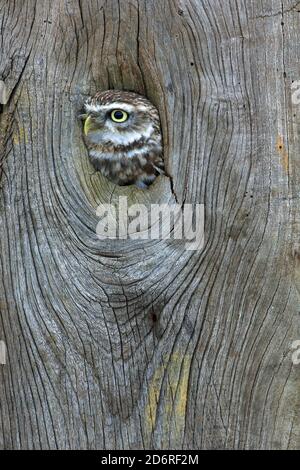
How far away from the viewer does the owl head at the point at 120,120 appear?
2.50 metres

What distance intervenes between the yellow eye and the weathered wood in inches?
9.1

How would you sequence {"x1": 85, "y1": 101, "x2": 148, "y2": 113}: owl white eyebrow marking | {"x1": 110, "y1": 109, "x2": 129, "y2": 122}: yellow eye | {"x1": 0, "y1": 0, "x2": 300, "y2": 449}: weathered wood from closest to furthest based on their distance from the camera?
{"x1": 0, "y1": 0, "x2": 300, "y2": 449}: weathered wood < {"x1": 85, "y1": 101, "x2": 148, "y2": 113}: owl white eyebrow marking < {"x1": 110, "y1": 109, "x2": 129, "y2": 122}: yellow eye

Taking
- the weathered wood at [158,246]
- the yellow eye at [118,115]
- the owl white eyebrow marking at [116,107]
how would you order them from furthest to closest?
the yellow eye at [118,115], the owl white eyebrow marking at [116,107], the weathered wood at [158,246]

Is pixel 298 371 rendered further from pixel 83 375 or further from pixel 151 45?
pixel 151 45

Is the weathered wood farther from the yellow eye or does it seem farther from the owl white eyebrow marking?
the yellow eye

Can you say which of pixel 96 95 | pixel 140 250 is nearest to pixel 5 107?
pixel 96 95

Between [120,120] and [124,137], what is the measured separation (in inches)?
3.7

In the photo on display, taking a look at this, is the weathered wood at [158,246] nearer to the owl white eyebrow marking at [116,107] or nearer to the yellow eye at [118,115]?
the owl white eyebrow marking at [116,107]

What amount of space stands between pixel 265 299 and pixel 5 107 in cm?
110

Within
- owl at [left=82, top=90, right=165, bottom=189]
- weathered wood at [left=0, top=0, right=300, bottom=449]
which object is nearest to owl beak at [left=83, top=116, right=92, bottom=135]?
owl at [left=82, top=90, right=165, bottom=189]

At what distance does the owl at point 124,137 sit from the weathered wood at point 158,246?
0.29 feet

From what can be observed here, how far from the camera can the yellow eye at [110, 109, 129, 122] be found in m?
2.68

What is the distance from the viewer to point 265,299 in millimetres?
2357

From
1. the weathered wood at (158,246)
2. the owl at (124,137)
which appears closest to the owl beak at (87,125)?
the owl at (124,137)
